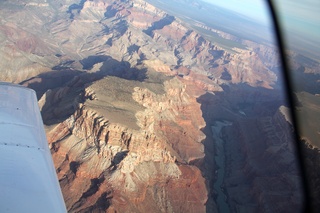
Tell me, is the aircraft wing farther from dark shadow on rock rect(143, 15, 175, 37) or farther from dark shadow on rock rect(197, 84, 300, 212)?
dark shadow on rock rect(143, 15, 175, 37)

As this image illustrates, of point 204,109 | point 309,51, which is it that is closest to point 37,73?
point 204,109

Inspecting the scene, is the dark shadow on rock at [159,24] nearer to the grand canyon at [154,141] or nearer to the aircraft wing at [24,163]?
the grand canyon at [154,141]

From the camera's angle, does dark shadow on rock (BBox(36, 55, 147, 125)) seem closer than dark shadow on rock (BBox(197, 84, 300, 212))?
Yes

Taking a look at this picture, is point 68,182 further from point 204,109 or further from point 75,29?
point 75,29

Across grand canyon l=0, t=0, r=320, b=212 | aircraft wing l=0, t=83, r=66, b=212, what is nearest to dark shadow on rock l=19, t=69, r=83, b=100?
grand canyon l=0, t=0, r=320, b=212

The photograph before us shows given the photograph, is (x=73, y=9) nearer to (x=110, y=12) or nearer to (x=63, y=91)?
(x=110, y=12)

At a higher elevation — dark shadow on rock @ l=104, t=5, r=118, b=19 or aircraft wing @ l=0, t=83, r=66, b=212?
aircraft wing @ l=0, t=83, r=66, b=212

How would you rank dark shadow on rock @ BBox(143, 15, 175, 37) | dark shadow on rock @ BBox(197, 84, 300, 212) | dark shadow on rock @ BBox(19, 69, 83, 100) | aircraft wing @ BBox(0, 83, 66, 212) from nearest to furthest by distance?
aircraft wing @ BBox(0, 83, 66, 212) → dark shadow on rock @ BBox(197, 84, 300, 212) → dark shadow on rock @ BBox(19, 69, 83, 100) → dark shadow on rock @ BBox(143, 15, 175, 37)

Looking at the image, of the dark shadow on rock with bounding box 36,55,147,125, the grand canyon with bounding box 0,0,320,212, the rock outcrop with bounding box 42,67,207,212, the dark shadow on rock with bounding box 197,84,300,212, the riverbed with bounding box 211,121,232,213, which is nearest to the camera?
the rock outcrop with bounding box 42,67,207,212

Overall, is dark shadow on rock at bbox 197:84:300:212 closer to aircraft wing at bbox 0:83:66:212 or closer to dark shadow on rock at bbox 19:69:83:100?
dark shadow on rock at bbox 19:69:83:100

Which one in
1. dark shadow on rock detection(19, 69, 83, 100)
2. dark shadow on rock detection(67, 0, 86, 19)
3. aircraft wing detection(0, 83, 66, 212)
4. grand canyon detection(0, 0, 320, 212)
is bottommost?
dark shadow on rock detection(67, 0, 86, 19)
